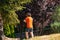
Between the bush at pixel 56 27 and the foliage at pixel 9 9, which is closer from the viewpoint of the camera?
the foliage at pixel 9 9

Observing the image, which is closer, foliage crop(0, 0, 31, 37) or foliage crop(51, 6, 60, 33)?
foliage crop(0, 0, 31, 37)

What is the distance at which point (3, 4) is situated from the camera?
18281 millimetres

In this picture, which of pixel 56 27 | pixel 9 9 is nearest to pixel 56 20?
pixel 56 27

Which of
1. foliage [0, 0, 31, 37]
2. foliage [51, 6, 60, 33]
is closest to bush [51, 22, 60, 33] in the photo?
foliage [51, 6, 60, 33]

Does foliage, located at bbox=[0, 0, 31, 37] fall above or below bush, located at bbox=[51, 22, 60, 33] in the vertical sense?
above

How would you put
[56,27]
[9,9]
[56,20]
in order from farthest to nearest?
1. [56,20]
2. [56,27]
3. [9,9]

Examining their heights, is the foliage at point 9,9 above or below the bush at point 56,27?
above

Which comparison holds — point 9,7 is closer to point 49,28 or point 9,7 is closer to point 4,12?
point 4,12

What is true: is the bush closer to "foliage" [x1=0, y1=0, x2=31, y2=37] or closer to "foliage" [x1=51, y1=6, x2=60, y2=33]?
"foliage" [x1=51, y1=6, x2=60, y2=33]

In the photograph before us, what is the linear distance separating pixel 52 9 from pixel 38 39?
172 inches

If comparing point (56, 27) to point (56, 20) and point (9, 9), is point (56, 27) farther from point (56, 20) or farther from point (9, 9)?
point (9, 9)

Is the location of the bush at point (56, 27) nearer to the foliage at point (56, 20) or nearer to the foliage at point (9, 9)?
the foliage at point (56, 20)

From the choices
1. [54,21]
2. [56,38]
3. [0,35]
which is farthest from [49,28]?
[0,35]

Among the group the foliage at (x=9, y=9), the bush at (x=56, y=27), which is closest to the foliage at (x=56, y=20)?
the bush at (x=56, y=27)
